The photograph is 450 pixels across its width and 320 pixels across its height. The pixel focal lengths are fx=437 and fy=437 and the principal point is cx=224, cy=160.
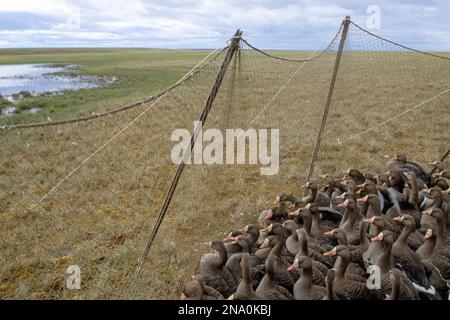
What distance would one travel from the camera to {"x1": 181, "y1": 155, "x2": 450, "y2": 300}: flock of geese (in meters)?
5.15

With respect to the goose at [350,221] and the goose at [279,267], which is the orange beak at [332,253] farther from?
the goose at [350,221]

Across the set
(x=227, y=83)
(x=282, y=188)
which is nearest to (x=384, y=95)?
(x=282, y=188)

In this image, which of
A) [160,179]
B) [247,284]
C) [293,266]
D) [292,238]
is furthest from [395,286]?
[160,179]

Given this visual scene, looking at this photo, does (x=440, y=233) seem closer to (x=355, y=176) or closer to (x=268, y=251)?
(x=355, y=176)

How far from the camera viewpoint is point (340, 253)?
545 cm

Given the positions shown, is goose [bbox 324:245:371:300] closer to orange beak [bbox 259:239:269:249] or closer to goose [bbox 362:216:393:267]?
goose [bbox 362:216:393:267]

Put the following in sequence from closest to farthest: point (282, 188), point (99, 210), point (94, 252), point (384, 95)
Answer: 1. point (94, 252)
2. point (99, 210)
3. point (282, 188)
4. point (384, 95)

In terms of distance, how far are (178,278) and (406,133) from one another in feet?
37.6

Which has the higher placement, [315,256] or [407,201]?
[407,201]

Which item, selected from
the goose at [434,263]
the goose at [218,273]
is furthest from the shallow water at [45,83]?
the goose at [434,263]

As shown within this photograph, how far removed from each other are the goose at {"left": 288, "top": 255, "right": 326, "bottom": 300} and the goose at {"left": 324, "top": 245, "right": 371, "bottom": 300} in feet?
0.70

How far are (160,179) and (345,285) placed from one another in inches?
239

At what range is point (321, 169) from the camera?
448 inches

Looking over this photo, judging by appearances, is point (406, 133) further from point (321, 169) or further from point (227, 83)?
point (227, 83)
